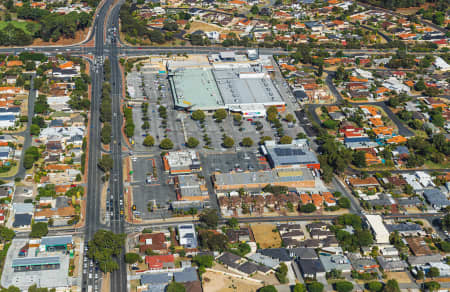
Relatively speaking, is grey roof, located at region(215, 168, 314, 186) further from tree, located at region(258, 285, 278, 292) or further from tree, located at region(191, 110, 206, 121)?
tree, located at region(258, 285, 278, 292)

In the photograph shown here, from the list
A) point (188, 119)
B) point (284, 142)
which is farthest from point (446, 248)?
point (188, 119)

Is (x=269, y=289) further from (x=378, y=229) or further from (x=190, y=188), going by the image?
(x=190, y=188)

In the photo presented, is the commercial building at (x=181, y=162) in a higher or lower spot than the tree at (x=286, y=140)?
lower

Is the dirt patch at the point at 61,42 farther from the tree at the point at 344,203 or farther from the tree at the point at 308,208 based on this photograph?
the tree at the point at 344,203

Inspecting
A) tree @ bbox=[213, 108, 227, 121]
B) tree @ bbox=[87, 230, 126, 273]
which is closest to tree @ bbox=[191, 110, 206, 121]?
tree @ bbox=[213, 108, 227, 121]

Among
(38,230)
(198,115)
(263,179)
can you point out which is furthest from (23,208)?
(198,115)

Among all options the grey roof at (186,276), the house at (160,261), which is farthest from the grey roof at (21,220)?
the grey roof at (186,276)
